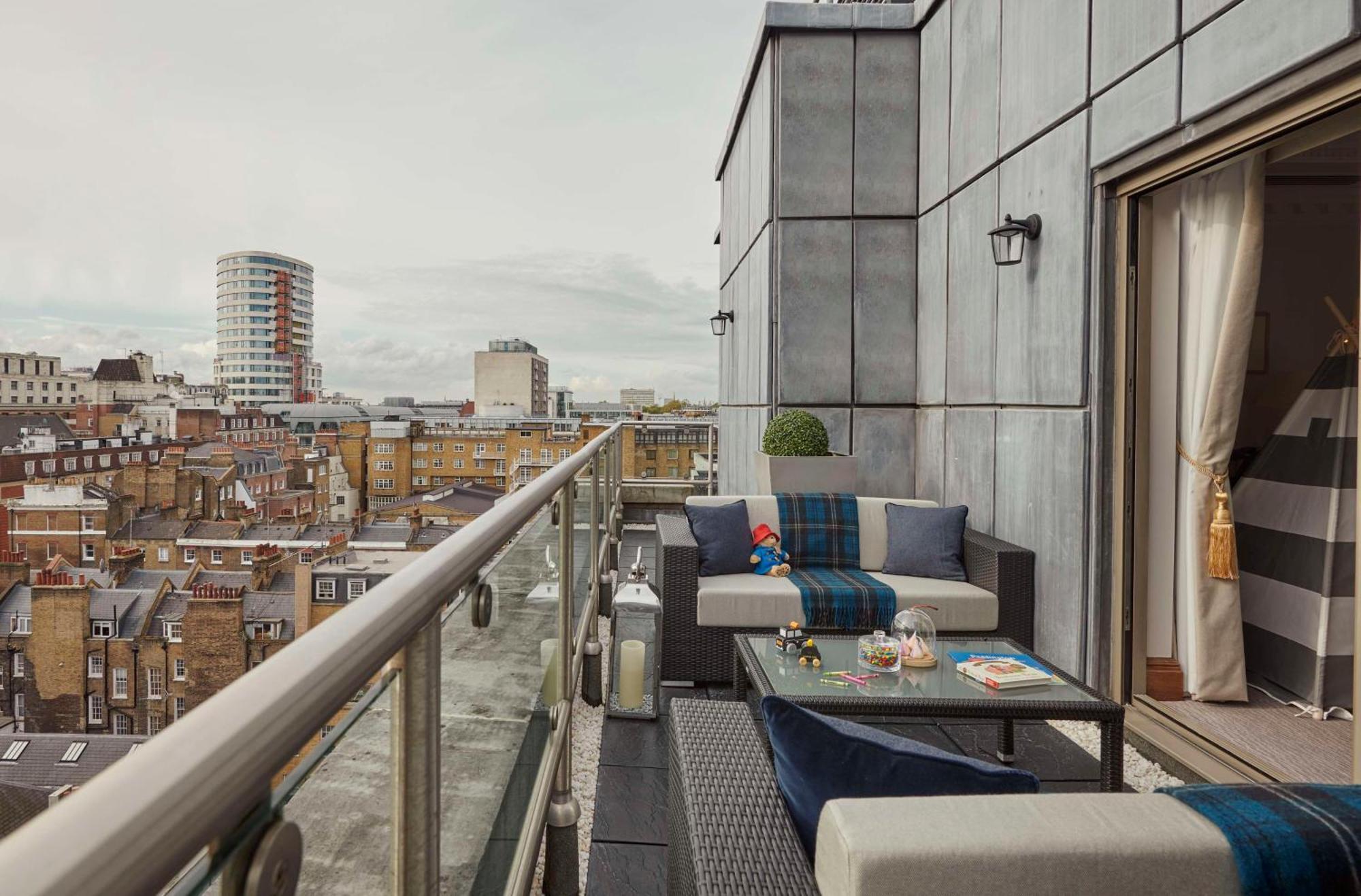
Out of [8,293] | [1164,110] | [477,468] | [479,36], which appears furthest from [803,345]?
[8,293]

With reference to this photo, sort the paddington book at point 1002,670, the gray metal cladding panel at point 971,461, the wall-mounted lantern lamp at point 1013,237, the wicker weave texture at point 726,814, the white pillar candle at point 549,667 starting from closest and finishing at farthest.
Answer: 1. the wicker weave texture at point 726,814
2. the white pillar candle at point 549,667
3. the paddington book at point 1002,670
4. the wall-mounted lantern lamp at point 1013,237
5. the gray metal cladding panel at point 971,461

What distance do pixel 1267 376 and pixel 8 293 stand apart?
5652 centimetres

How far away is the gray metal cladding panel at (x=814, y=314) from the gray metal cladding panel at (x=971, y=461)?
0.99 meters

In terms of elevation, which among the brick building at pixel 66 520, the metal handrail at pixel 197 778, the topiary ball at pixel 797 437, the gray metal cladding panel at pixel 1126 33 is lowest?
the brick building at pixel 66 520

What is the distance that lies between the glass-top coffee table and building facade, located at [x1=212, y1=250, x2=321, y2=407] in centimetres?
3642

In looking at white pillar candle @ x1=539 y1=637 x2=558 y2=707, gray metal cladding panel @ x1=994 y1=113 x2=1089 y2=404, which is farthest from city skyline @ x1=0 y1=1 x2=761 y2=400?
white pillar candle @ x1=539 y1=637 x2=558 y2=707

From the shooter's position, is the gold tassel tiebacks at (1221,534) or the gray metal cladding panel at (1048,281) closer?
the gold tassel tiebacks at (1221,534)

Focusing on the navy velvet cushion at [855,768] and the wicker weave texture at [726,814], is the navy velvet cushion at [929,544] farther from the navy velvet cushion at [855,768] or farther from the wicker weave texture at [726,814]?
the navy velvet cushion at [855,768]

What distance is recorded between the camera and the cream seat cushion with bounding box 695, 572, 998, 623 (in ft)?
11.0

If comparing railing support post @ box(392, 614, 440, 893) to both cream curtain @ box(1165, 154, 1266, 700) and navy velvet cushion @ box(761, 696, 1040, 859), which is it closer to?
navy velvet cushion @ box(761, 696, 1040, 859)

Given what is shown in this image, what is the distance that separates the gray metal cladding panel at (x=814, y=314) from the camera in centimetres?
561

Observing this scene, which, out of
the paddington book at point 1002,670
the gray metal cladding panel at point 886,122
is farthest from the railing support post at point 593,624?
the gray metal cladding panel at point 886,122

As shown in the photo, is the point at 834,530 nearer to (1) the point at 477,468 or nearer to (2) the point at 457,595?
(2) the point at 457,595

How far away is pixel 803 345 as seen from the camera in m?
5.67
